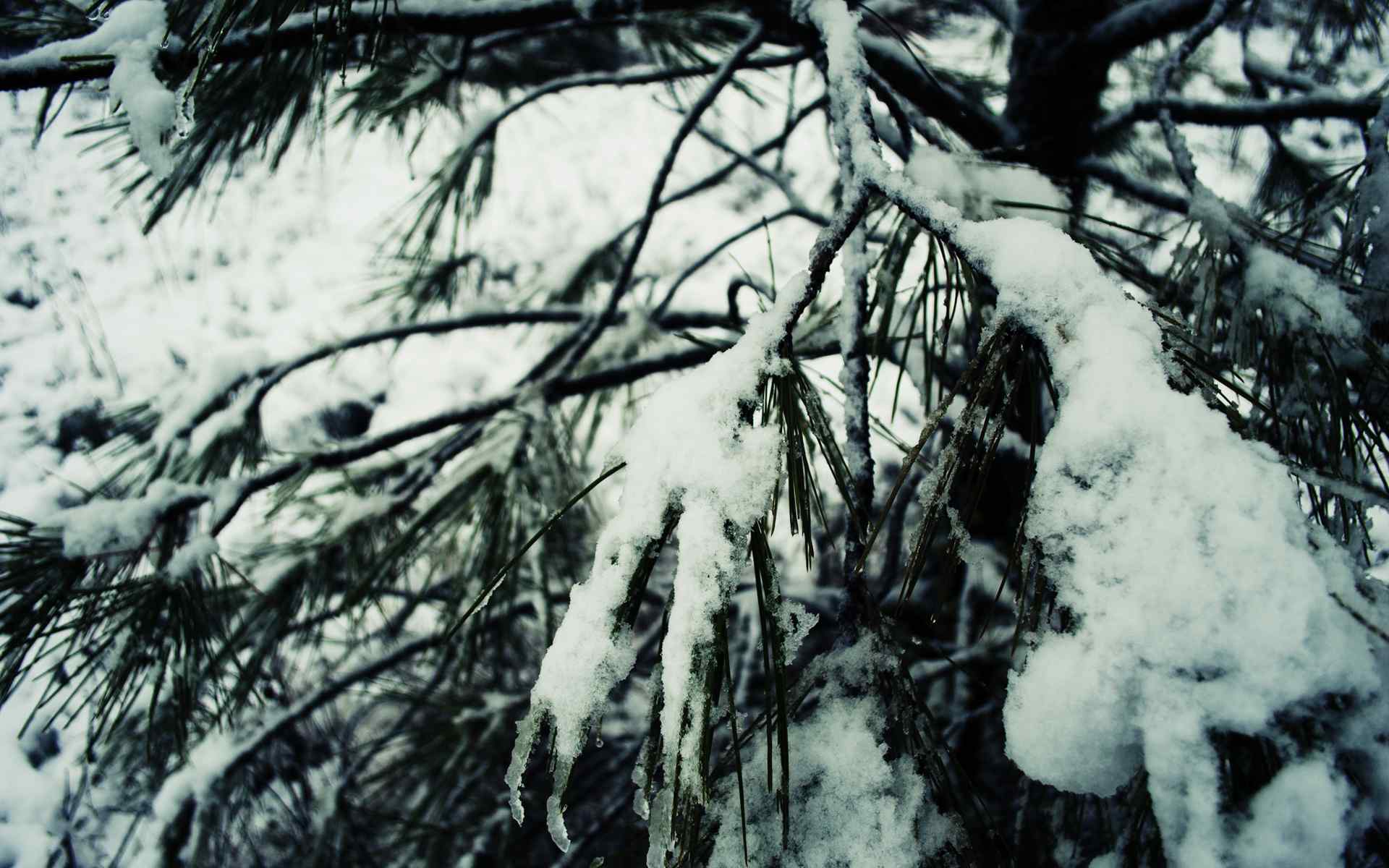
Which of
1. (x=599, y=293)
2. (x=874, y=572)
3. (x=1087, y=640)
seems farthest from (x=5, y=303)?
(x=1087, y=640)

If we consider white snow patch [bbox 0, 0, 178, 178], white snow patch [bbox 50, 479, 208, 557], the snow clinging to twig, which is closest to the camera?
the snow clinging to twig

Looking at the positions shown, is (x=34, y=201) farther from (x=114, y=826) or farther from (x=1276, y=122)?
(x=1276, y=122)

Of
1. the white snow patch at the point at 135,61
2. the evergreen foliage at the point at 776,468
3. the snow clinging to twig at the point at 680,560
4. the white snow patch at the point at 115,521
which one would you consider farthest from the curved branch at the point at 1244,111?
the white snow patch at the point at 115,521

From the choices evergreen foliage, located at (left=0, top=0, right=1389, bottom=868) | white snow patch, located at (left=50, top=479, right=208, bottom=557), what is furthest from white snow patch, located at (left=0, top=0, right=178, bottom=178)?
white snow patch, located at (left=50, top=479, right=208, bottom=557)

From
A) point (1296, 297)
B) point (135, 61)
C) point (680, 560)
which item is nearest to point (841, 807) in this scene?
point (680, 560)

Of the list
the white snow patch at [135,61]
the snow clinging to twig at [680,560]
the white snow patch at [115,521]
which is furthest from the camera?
the white snow patch at [115,521]

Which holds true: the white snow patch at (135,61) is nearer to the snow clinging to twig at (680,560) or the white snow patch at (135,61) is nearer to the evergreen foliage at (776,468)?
the evergreen foliage at (776,468)

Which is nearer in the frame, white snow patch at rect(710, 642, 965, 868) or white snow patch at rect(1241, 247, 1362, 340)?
white snow patch at rect(710, 642, 965, 868)

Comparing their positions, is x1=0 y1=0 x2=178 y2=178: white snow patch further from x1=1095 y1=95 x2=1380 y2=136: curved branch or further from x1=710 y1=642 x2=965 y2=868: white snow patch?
x1=1095 y1=95 x2=1380 y2=136: curved branch

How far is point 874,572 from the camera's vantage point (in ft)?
3.61

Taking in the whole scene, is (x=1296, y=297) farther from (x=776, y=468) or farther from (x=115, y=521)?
(x=115, y=521)

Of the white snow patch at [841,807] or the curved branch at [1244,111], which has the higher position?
the curved branch at [1244,111]

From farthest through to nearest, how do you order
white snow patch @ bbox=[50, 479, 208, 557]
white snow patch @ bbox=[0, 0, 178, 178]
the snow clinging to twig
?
white snow patch @ bbox=[50, 479, 208, 557] < white snow patch @ bbox=[0, 0, 178, 178] < the snow clinging to twig

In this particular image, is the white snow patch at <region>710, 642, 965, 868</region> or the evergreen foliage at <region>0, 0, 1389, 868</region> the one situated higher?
the evergreen foliage at <region>0, 0, 1389, 868</region>
